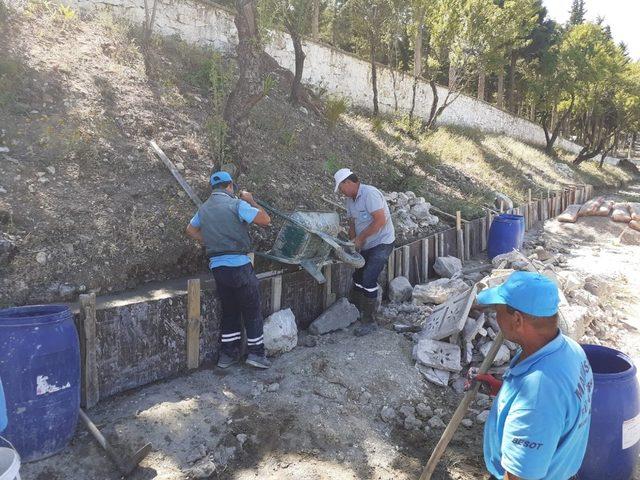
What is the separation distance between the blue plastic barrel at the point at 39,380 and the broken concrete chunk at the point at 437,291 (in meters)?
3.92

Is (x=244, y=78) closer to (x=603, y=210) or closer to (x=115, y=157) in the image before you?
(x=115, y=157)

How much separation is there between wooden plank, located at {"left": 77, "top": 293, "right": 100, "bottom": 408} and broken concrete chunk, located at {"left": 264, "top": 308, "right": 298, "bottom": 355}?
1536 millimetres

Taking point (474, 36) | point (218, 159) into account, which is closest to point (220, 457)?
point (218, 159)

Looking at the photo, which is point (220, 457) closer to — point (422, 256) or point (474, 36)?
point (422, 256)

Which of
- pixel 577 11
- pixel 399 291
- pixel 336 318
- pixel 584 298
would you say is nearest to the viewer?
pixel 336 318

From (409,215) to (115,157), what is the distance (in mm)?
4526

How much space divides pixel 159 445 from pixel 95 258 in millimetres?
1891

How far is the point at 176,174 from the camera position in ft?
18.0

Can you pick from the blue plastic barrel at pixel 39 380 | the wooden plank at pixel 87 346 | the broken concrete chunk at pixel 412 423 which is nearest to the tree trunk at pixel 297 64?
the wooden plank at pixel 87 346

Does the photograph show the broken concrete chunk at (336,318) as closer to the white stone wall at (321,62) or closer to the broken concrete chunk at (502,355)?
the broken concrete chunk at (502,355)

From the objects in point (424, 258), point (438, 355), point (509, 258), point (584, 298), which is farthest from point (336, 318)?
point (584, 298)

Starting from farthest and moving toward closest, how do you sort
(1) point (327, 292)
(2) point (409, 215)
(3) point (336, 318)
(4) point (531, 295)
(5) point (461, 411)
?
(2) point (409, 215)
(1) point (327, 292)
(3) point (336, 318)
(5) point (461, 411)
(4) point (531, 295)

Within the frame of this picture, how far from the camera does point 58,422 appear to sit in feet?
9.95

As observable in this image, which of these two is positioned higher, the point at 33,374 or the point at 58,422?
the point at 33,374
